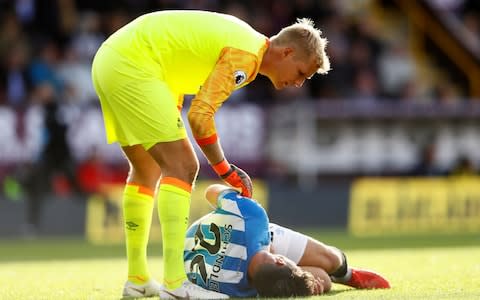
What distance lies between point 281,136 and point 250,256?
11.3m

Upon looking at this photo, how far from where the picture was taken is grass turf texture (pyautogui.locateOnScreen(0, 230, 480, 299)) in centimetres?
777

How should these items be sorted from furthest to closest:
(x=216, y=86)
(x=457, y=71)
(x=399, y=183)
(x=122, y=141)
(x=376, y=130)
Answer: (x=457, y=71) → (x=376, y=130) → (x=399, y=183) → (x=122, y=141) → (x=216, y=86)

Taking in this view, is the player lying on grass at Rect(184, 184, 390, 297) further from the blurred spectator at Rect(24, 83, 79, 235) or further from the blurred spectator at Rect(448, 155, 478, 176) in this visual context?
the blurred spectator at Rect(448, 155, 478, 176)

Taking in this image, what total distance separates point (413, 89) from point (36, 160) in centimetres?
698

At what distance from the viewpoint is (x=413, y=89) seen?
66.1 ft

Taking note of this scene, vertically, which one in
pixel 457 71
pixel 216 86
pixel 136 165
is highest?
pixel 457 71

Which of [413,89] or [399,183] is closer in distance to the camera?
[399,183]

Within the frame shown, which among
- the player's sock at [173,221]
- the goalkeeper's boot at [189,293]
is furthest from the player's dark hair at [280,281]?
the player's sock at [173,221]

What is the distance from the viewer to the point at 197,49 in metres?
7.41

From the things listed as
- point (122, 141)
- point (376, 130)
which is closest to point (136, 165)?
point (122, 141)

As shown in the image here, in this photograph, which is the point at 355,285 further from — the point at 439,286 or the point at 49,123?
the point at 49,123

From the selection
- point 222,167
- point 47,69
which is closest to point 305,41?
point 222,167

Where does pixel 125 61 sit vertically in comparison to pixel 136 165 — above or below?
above

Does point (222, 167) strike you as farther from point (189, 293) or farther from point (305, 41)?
point (305, 41)
